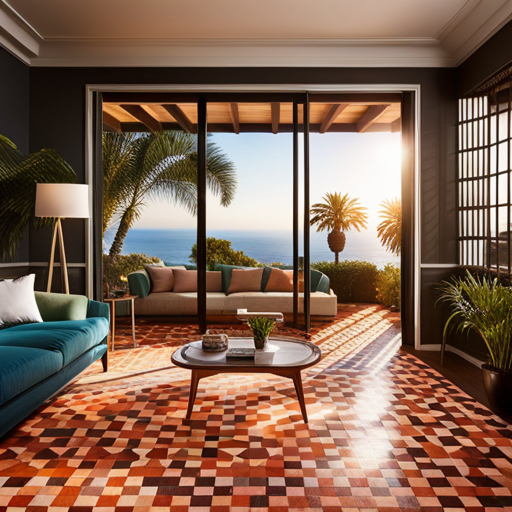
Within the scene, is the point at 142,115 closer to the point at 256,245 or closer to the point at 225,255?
the point at 225,255

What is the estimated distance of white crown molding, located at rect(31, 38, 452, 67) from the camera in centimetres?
469

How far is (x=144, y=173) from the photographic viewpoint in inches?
295

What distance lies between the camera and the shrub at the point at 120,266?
744 cm

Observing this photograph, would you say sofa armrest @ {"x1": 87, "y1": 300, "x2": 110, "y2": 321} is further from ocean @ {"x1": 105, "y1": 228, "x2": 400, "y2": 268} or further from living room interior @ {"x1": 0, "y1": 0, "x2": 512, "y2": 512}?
ocean @ {"x1": 105, "y1": 228, "x2": 400, "y2": 268}

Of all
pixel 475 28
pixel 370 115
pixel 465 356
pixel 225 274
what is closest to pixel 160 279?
pixel 225 274

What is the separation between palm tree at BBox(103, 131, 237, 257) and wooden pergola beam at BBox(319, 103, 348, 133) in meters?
2.15

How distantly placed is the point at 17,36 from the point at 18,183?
139 cm

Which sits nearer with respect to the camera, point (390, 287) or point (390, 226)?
point (390, 287)

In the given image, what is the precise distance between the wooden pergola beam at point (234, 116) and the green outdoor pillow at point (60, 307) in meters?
2.71

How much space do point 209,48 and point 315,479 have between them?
416cm

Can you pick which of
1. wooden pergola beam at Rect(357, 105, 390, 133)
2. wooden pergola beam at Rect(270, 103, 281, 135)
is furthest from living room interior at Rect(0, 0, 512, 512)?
wooden pergola beam at Rect(357, 105, 390, 133)

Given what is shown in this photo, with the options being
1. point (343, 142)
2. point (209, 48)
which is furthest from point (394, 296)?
point (209, 48)

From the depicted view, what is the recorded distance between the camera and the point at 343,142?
28.7ft

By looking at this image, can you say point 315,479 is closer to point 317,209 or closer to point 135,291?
point 135,291
